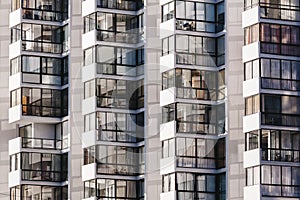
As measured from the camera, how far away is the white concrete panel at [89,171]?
121ft

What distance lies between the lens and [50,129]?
3991cm

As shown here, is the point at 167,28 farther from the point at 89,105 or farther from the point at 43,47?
the point at 43,47

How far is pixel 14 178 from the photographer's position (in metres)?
39.1

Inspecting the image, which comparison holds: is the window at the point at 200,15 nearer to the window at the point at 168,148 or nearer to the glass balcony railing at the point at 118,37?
the glass balcony railing at the point at 118,37

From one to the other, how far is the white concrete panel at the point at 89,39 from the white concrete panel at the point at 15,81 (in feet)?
8.64

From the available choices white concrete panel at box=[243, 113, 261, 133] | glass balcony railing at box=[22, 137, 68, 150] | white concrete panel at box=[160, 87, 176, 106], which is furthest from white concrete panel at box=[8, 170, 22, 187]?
white concrete panel at box=[243, 113, 261, 133]

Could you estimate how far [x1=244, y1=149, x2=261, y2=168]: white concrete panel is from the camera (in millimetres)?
33250

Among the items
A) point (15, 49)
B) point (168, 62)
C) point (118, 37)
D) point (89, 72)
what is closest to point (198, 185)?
point (168, 62)

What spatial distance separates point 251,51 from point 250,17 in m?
1.00

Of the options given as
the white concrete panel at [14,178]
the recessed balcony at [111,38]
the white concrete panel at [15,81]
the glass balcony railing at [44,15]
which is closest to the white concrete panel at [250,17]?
the recessed balcony at [111,38]

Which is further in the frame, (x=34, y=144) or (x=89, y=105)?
(x=34, y=144)

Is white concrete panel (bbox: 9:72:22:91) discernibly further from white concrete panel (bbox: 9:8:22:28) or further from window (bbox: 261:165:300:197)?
window (bbox: 261:165:300:197)

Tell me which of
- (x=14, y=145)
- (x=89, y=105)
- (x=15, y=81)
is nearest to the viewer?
(x=89, y=105)

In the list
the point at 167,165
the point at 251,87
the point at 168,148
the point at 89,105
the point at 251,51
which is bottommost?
the point at 167,165
